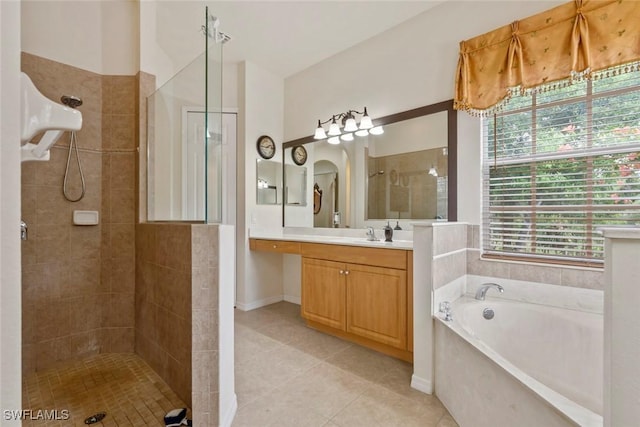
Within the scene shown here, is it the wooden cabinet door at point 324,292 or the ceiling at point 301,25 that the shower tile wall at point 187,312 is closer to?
the wooden cabinet door at point 324,292

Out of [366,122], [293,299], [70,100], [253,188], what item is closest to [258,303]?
[293,299]

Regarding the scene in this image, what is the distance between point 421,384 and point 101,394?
193 centimetres

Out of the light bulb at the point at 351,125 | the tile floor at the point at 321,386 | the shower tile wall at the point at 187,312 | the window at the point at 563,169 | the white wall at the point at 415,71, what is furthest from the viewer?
the light bulb at the point at 351,125

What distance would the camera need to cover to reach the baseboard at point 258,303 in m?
3.30

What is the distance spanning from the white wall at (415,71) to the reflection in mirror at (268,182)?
571 mm

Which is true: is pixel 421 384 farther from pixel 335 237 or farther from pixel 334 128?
pixel 334 128

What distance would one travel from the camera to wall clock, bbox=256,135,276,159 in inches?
134

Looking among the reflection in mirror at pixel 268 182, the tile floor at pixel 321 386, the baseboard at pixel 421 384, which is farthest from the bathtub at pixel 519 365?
the reflection in mirror at pixel 268 182

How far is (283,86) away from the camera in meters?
3.69

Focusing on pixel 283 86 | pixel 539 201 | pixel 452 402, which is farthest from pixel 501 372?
pixel 283 86

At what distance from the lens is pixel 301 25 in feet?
8.89

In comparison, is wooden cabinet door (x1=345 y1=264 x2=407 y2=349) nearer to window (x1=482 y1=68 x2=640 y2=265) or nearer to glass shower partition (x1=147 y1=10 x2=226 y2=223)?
window (x1=482 y1=68 x2=640 y2=265)

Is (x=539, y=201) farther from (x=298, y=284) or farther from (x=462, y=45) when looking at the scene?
(x=298, y=284)

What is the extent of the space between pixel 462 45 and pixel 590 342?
2.13 meters
